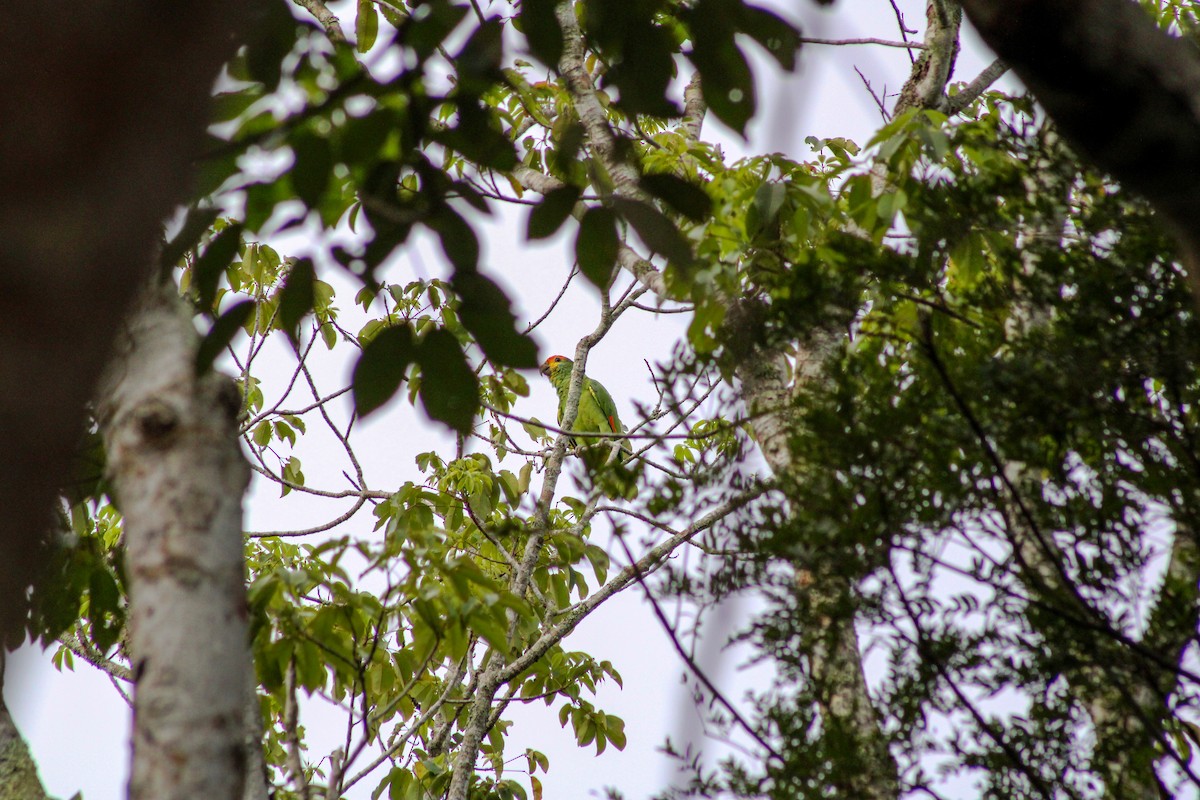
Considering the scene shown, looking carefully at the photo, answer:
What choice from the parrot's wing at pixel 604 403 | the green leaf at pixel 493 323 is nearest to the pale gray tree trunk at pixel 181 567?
the green leaf at pixel 493 323

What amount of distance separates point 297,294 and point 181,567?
1.35ft

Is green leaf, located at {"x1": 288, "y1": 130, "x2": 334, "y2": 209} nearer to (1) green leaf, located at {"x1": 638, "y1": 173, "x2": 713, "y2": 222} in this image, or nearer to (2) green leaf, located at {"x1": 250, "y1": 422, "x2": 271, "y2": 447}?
(1) green leaf, located at {"x1": 638, "y1": 173, "x2": 713, "y2": 222}

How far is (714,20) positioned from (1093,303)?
21.6 inches

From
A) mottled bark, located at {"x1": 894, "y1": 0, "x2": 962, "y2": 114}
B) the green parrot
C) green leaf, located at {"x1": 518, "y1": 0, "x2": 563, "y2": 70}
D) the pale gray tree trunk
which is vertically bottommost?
the pale gray tree trunk

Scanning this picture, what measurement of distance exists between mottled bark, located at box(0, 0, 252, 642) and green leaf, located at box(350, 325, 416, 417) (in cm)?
68

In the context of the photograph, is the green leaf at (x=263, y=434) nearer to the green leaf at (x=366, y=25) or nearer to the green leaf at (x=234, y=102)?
the green leaf at (x=366, y=25)

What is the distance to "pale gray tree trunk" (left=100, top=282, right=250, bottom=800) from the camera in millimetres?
751

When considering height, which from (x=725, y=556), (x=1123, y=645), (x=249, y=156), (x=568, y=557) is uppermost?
(x=568, y=557)

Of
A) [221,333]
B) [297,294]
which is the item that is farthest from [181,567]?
[297,294]

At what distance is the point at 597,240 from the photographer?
1.20 meters

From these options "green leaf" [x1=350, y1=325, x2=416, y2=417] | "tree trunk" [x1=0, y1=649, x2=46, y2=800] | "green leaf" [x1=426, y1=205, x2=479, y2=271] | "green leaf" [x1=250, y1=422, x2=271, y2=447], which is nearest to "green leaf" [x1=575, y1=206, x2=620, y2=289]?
"green leaf" [x1=426, y1=205, x2=479, y2=271]

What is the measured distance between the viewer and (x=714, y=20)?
47.2 inches

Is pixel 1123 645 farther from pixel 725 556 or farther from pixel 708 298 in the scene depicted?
pixel 708 298

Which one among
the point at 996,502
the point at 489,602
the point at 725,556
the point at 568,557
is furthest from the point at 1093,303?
the point at 568,557
